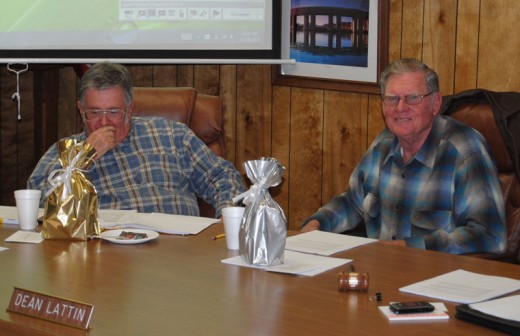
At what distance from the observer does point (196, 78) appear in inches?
174

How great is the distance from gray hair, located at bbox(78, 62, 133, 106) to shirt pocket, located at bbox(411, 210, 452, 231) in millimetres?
1089

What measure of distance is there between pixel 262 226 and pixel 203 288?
0.77 ft

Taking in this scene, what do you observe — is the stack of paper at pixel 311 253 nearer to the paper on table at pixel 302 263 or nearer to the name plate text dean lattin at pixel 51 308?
the paper on table at pixel 302 263

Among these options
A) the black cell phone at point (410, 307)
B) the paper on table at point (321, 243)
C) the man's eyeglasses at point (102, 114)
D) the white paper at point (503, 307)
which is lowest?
the paper on table at point (321, 243)

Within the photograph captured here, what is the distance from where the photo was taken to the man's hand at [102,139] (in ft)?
9.53

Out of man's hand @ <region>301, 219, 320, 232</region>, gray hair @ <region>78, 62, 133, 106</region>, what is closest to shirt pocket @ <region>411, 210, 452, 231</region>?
man's hand @ <region>301, 219, 320, 232</region>

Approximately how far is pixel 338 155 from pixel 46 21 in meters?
1.53

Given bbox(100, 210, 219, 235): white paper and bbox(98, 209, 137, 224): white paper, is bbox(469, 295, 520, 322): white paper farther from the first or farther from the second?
bbox(98, 209, 137, 224): white paper

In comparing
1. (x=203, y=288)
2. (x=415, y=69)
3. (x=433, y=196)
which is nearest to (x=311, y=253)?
(x=203, y=288)

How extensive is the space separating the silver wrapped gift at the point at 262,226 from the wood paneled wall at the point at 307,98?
1.64 m

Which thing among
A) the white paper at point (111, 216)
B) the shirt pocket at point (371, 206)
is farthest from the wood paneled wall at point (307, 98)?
the white paper at point (111, 216)

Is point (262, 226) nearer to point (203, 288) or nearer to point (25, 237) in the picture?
point (203, 288)

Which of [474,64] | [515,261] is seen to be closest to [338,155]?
[474,64]

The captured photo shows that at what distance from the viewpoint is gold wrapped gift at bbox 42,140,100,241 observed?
2.23 meters
